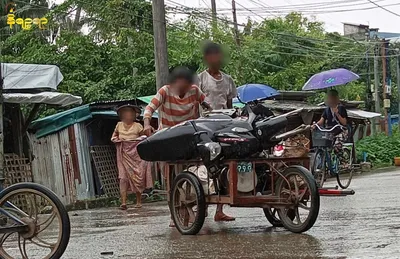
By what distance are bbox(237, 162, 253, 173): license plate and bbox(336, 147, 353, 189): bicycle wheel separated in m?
7.07

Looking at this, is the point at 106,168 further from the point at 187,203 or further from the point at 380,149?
the point at 380,149

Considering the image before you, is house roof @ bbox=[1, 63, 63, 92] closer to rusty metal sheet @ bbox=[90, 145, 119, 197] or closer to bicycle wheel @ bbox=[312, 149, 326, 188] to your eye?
rusty metal sheet @ bbox=[90, 145, 119, 197]

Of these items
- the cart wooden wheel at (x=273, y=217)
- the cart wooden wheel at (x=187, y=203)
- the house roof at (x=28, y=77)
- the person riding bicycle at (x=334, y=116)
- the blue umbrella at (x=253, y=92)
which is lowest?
the cart wooden wheel at (x=273, y=217)

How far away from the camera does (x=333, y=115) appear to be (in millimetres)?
12227

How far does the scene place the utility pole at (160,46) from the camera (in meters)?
14.6

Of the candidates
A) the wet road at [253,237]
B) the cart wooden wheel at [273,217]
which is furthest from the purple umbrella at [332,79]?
the cart wooden wheel at [273,217]

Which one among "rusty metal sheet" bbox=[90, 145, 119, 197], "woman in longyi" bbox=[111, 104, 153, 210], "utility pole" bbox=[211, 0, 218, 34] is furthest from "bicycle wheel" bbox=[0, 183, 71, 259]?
"utility pole" bbox=[211, 0, 218, 34]

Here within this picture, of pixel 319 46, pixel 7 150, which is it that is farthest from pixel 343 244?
pixel 319 46

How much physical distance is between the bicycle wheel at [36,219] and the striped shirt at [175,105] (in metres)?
2.63

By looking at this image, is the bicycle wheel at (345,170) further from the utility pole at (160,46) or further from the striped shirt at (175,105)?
the striped shirt at (175,105)

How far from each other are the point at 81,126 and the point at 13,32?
16135mm

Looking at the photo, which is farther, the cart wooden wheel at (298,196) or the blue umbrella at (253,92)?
the blue umbrella at (253,92)

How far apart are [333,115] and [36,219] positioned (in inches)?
303

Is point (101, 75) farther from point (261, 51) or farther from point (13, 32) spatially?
point (261, 51)
